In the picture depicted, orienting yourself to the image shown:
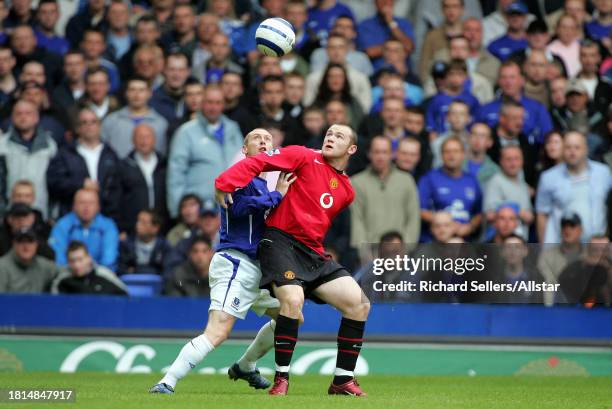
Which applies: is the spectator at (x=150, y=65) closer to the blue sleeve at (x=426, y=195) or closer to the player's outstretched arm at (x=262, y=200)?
the blue sleeve at (x=426, y=195)

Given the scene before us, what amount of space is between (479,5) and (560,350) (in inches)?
248

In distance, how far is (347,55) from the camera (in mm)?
17125

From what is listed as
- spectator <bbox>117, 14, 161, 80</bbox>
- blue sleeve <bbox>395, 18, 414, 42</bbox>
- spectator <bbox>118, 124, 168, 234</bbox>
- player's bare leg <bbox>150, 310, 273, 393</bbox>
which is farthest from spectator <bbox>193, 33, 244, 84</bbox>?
player's bare leg <bbox>150, 310, 273, 393</bbox>

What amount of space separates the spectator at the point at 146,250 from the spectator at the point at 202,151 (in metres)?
0.55

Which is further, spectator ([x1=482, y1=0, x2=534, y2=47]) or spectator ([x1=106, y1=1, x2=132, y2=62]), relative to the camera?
spectator ([x1=482, y1=0, x2=534, y2=47])

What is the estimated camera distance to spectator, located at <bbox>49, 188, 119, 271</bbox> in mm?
14602

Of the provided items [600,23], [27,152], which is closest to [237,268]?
[27,152]

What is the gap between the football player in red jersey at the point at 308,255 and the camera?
977 cm

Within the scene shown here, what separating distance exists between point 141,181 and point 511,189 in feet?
14.1

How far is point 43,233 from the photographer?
48.7 feet

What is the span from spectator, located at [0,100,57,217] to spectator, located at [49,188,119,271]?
2.29 ft

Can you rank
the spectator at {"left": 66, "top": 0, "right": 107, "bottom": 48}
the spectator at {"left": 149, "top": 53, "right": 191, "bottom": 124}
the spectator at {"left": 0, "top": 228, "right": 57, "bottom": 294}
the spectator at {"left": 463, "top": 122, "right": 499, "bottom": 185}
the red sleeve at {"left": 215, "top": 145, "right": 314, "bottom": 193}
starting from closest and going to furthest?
the red sleeve at {"left": 215, "top": 145, "right": 314, "bottom": 193} < the spectator at {"left": 0, "top": 228, "right": 57, "bottom": 294} < the spectator at {"left": 463, "top": 122, "right": 499, "bottom": 185} < the spectator at {"left": 149, "top": 53, "right": 191, "bottom": 124} < the spectator at {"left": 66, "top": 0, "right": 107, "bottom": 48}

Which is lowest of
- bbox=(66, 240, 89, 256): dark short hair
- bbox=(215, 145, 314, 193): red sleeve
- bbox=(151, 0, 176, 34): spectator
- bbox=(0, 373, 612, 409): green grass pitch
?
bbox=(0, 373, 612, 409): green grass pitch

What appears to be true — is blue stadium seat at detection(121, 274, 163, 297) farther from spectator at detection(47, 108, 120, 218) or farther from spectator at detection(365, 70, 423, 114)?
spectator at detection(365, 70, 423, 114)
